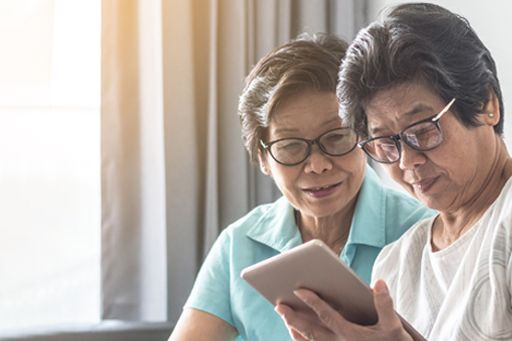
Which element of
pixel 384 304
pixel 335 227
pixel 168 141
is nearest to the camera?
pixel 384 304

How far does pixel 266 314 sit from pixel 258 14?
3.29ft

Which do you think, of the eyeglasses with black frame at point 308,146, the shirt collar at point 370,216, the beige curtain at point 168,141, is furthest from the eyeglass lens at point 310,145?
the beige curtain at point 168,141

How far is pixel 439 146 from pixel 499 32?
2.69 ft

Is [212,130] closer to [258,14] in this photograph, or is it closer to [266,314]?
[258,14]

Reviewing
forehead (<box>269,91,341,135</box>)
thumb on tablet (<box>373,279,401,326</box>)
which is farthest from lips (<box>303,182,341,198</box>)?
thumb on tablet (<box>373,279,401,326</box>)

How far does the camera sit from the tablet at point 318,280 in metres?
1.22

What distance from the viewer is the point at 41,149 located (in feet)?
7.88

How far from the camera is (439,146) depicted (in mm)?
1304

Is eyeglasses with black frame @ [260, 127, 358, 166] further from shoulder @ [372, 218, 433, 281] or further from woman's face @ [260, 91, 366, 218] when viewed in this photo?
shoulder @ [372, 218, 433, 281]

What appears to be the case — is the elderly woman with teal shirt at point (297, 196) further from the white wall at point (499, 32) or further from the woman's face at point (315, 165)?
the white wall at point (499, 32)

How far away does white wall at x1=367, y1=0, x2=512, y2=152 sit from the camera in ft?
6.45

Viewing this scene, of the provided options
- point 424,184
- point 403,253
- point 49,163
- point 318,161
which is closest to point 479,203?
point 424,184

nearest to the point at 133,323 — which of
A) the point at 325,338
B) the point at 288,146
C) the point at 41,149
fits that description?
the point at 41,149

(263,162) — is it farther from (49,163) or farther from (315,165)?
(49,163)
